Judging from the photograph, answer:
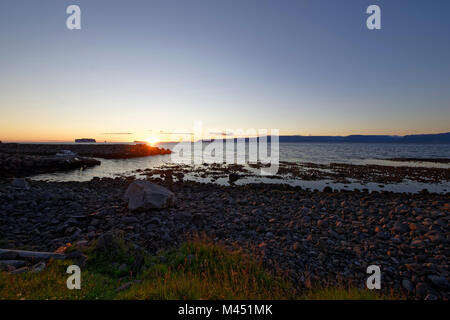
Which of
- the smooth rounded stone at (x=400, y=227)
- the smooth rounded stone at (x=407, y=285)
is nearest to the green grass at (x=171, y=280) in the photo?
the smooth rounded stone at (x=407, y=285)

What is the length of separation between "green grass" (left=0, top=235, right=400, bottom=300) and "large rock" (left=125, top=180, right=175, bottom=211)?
12.7 ft

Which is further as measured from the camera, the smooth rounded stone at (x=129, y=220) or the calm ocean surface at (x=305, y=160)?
the calm ocean surface at (x=305, y=160)

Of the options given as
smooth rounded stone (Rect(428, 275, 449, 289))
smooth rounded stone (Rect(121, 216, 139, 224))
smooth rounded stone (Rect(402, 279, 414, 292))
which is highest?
smooth rounded stone (Rect(121, 216, 139, 224))

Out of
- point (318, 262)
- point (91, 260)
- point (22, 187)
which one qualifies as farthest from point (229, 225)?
point (22, 187)

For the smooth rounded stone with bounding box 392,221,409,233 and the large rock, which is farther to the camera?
the large rock

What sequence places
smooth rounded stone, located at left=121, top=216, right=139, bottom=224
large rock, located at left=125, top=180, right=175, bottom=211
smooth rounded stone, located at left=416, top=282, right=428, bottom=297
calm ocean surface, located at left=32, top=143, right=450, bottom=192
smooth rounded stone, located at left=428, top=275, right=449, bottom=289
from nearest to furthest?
1. smooth rounded stone, located at left=416, top=282, right=428, bottom=297
2. smooth rounded stone, located at left=428, top=275, right=449, bottom=289
3. smooth rounded stone, located at left=121, top=216, right=139, bottom=224
4. large rock, located at left=125, top=180, right=175, bottom=211
5. calm ocean surface, located at left=32, top=143, right=450, bottom=192

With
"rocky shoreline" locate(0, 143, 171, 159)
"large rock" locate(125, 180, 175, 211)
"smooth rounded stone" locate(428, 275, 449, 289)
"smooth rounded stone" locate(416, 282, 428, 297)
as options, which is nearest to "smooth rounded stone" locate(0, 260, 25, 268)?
"large rock" locate(125, 180, 175, 211)

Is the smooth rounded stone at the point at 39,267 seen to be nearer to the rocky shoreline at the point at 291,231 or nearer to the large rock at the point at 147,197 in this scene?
the rocky shoreline at the point at 291,231

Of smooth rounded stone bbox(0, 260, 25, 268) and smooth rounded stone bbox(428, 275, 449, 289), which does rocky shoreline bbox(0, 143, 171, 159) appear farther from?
smooth rounded stone bbox(428, 275, 449, 289)

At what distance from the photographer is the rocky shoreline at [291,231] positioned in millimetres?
5371

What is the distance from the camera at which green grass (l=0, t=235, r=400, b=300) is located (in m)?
3.73

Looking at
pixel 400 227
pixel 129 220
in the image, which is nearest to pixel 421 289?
pixel 400 227

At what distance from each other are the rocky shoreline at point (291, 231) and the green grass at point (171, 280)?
0.81 metres
